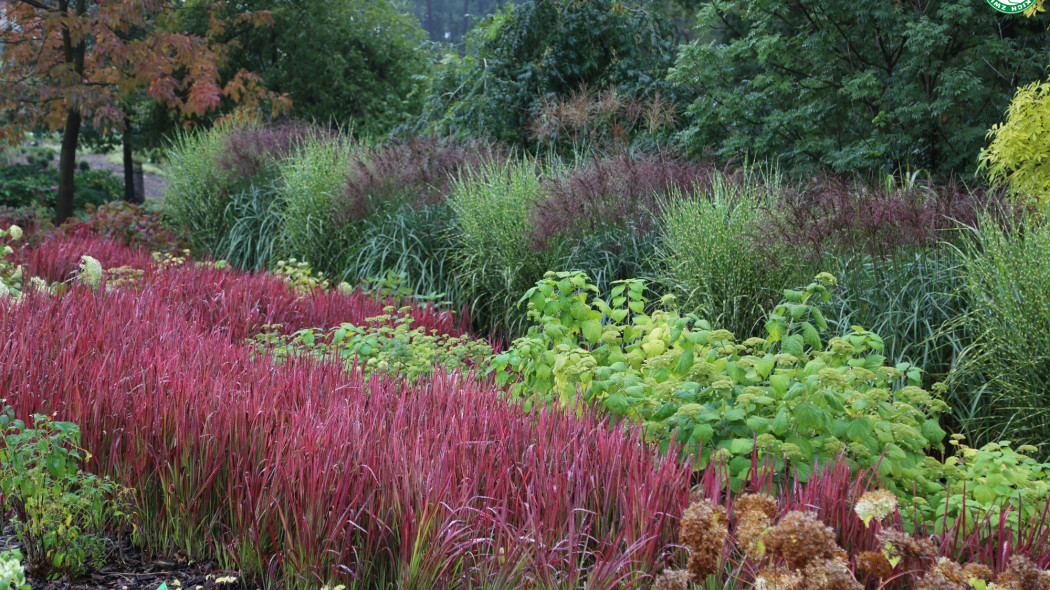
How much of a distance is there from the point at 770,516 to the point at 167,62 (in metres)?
10.5

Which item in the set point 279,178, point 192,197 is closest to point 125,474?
point 279,178

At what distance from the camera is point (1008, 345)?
360 cm

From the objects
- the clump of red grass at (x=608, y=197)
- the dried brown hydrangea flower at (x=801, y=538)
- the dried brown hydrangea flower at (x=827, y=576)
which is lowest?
the dried brown hydrangea flower at (x=827, y=576)

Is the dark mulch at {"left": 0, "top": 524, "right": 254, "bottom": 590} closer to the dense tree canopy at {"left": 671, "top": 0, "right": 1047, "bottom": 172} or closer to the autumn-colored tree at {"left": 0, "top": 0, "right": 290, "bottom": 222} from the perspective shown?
the dense tree canopy at {"left": 671, "top": 0, "right": 1047, "bottom": 172}

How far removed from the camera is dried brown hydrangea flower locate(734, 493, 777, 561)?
1.72m

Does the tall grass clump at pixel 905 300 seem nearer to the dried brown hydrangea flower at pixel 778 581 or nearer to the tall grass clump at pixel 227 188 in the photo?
the dried brown hydrangea flower at pixel 778 581

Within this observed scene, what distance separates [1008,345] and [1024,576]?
2287mm

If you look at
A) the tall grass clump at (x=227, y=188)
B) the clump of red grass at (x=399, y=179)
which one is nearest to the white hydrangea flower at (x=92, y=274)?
the clump of red grass at (x=399, y=179)

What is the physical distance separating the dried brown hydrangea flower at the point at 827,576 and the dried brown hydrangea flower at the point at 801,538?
17 millimetres

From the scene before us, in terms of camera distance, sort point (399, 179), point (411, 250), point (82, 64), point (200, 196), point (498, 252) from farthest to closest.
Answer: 1. point (82, 64)
2. point (200, 196)
3. point (399, 179)
4. point (411, 250)
5. point (498, 252)

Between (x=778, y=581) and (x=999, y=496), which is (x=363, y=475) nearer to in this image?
(x=778, y=581)

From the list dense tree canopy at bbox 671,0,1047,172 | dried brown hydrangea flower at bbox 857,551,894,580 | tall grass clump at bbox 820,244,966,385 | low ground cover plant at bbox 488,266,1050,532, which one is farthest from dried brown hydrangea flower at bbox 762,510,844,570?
dense tree canopy at bbox 671,0,1047,172

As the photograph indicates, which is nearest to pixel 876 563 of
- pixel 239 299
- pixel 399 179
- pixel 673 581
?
pixel 673 581

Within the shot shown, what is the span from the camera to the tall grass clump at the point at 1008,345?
348 centimetres
